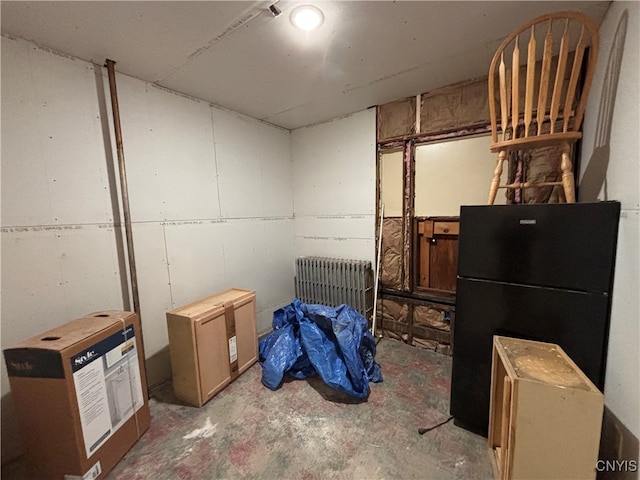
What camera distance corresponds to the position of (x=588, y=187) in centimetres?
163

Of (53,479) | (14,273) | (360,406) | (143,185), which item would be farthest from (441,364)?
(14,273)

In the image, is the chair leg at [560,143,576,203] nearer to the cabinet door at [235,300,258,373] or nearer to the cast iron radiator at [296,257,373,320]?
the cast iron radiator at [296,257,373,320]

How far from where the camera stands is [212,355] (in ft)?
6.46

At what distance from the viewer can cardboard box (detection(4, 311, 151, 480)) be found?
125 centimetres

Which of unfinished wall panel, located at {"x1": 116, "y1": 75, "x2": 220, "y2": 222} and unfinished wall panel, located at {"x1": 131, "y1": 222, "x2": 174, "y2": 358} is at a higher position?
unfinished wall panel, located at {"x1": 116, "y1": 75, "x2": 220, "y2": 222}

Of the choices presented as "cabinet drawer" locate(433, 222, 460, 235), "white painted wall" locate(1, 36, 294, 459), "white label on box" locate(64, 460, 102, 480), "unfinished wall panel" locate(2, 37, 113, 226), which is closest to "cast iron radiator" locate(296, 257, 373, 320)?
"white painted wall" locate(1, 36, 294, 459)

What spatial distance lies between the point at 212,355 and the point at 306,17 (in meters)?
2.25

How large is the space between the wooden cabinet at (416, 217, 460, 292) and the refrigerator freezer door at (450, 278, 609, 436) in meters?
1.01

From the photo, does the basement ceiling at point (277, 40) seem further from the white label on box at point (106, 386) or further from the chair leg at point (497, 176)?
the white label on box at point (106, 386)

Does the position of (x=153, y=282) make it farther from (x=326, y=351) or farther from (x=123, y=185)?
(x=326, y=351)

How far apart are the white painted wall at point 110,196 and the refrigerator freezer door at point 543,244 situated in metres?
2.11

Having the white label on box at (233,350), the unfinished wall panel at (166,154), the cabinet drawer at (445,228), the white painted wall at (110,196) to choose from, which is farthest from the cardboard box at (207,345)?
the cabinet drawer at (445,228)

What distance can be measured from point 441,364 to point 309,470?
150 centimetres

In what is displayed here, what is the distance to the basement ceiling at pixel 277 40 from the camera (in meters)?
1.34
